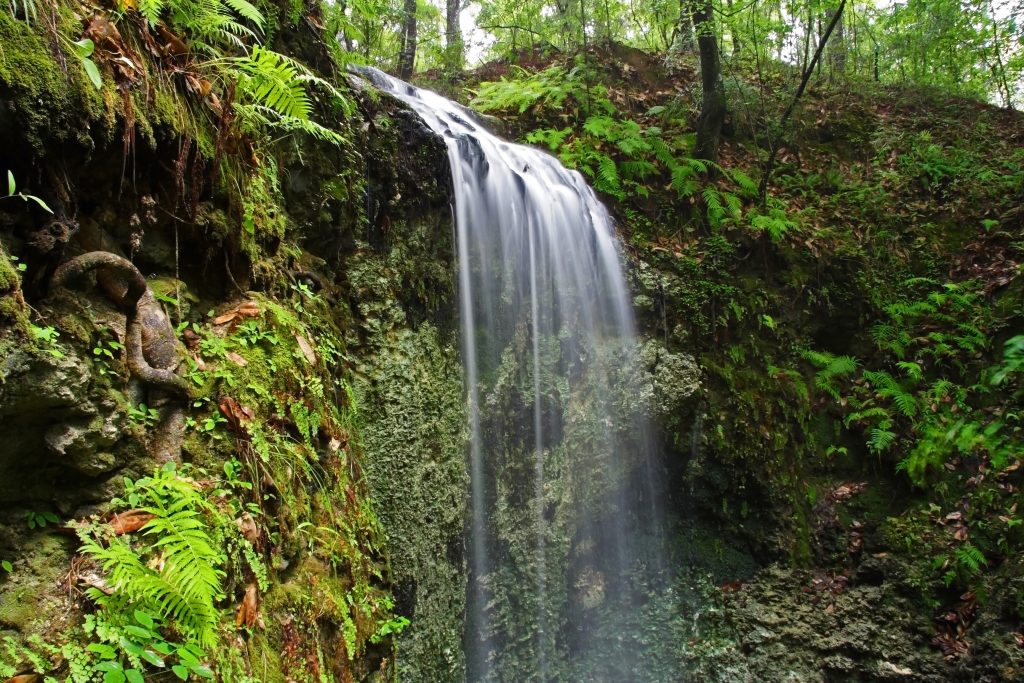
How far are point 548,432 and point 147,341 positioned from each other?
162 inches

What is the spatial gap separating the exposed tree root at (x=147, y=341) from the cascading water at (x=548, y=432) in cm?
304

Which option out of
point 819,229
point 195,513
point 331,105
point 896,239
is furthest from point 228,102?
point 896,239

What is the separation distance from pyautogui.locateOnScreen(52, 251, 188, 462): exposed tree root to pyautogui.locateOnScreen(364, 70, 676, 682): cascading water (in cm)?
304

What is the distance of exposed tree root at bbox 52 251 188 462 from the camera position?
2275mm

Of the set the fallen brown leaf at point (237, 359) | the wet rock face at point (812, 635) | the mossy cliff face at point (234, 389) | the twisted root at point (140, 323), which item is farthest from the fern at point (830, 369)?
the twisted root at point (140, 323)

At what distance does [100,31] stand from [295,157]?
1748 millimetres

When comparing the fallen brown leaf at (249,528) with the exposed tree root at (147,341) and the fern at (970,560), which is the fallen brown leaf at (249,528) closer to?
the exposed tree root at (147,341)

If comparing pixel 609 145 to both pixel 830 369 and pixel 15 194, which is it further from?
pixel 15 194

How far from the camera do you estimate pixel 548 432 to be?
19.7 feet

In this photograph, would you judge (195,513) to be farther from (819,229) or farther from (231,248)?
(819,229)

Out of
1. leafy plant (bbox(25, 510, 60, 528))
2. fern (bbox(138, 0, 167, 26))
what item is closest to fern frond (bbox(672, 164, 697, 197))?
fern (bbox(138, 0, 167, 26))

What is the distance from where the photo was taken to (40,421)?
6.48ft

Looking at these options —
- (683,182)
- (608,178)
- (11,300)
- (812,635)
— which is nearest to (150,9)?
(11,300)

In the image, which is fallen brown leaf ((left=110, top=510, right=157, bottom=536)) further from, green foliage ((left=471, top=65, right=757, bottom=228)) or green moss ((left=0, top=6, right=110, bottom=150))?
green foliage ((left=471, top=65, right=757, bottom=228))
